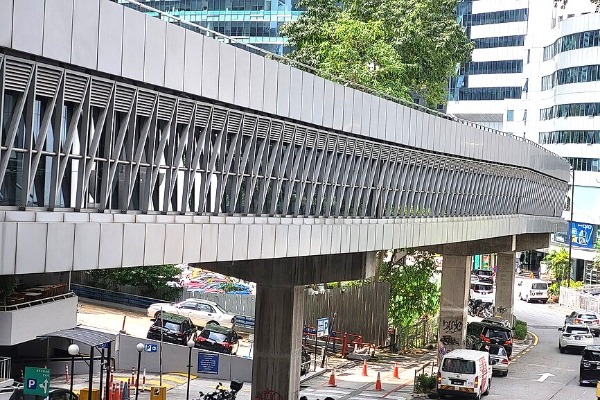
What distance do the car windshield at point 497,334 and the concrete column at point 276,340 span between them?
22.6 m

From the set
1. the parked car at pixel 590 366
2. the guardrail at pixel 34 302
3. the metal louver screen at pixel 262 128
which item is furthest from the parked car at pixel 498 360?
the guardrail at pixel 34 302

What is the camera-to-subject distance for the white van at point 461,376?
42.4m

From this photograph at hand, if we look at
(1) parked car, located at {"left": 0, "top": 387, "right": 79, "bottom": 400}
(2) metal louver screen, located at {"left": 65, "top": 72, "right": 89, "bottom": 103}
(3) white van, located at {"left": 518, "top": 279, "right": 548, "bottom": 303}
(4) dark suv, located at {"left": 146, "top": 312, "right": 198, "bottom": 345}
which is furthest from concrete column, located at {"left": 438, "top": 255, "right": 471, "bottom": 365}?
(3) white van, located at {"left": 518, "top": 279, "right": 548, "bottom": 303}

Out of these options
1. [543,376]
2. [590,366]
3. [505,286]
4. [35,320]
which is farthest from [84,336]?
[505,286]

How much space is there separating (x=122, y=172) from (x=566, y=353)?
145ft

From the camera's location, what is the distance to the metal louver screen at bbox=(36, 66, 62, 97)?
59.5ft

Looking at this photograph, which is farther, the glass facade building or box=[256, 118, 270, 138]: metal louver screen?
the glass facade building

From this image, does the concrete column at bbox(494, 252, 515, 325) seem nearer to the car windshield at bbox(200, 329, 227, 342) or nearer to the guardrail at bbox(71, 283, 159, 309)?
the guardrail at bbox(71, 283, 159, 309)

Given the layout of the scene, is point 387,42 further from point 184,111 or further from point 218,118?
point 184,111

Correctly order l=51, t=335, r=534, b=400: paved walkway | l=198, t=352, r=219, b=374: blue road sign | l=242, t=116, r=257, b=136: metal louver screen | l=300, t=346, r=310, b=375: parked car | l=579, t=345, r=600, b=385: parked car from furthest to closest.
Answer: l=579, t=345, r=600, b=385: parked car, l=300, t=346, r=310, b=375: parked car, l=198, t=352, r=219, b=374: blue road sign, l=51, t=335, r=534, b=400: paved walkway, l=242, t=116, r=257, b=136: metal louver screen

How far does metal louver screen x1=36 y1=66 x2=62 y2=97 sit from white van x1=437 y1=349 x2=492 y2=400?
2645 centimetres

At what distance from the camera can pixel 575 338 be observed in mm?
61406

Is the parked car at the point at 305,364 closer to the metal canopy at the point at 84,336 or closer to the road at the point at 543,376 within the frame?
the road at the point at 543,376

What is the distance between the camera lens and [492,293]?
97.7 meters
